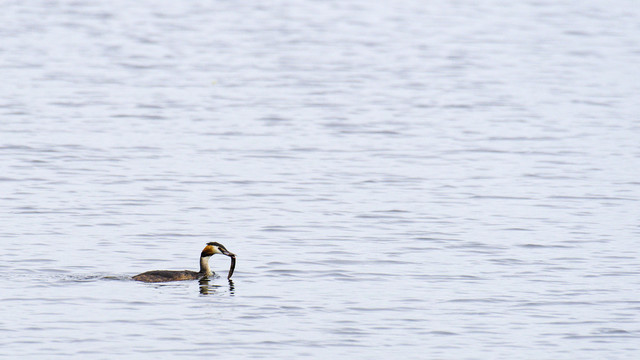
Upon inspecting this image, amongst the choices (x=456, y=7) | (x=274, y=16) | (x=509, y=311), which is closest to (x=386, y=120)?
(x=509, y=311)

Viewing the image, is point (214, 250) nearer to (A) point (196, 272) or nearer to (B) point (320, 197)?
(A) point (196, 272)

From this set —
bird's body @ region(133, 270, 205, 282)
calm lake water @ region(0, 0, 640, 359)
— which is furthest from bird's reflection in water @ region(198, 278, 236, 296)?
bird's body @ region(133, 270, 205, 282)

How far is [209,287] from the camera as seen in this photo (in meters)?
19.5

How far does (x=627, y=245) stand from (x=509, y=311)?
4.94m

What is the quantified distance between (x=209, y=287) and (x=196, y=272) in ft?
1.62

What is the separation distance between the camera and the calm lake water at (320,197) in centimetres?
1728

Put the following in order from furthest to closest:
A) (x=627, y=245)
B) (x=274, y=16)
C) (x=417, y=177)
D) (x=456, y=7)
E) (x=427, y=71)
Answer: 1. (x=456, y=7)
2. (x=274, y=16)
3. (x=427, y=71)
4. (x=417, y=177)
5. (x=627, y=245)

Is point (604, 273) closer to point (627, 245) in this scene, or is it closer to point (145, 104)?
point (627, 245)

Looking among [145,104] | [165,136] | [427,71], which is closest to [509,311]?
[165,136]

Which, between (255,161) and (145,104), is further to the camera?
(145,104)

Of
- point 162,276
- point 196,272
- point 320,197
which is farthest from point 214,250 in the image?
point 320,197

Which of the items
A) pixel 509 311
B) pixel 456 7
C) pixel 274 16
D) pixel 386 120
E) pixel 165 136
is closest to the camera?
pixel 509 311

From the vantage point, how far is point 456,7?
68812 mm

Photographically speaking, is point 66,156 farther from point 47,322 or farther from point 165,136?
point 47,322
